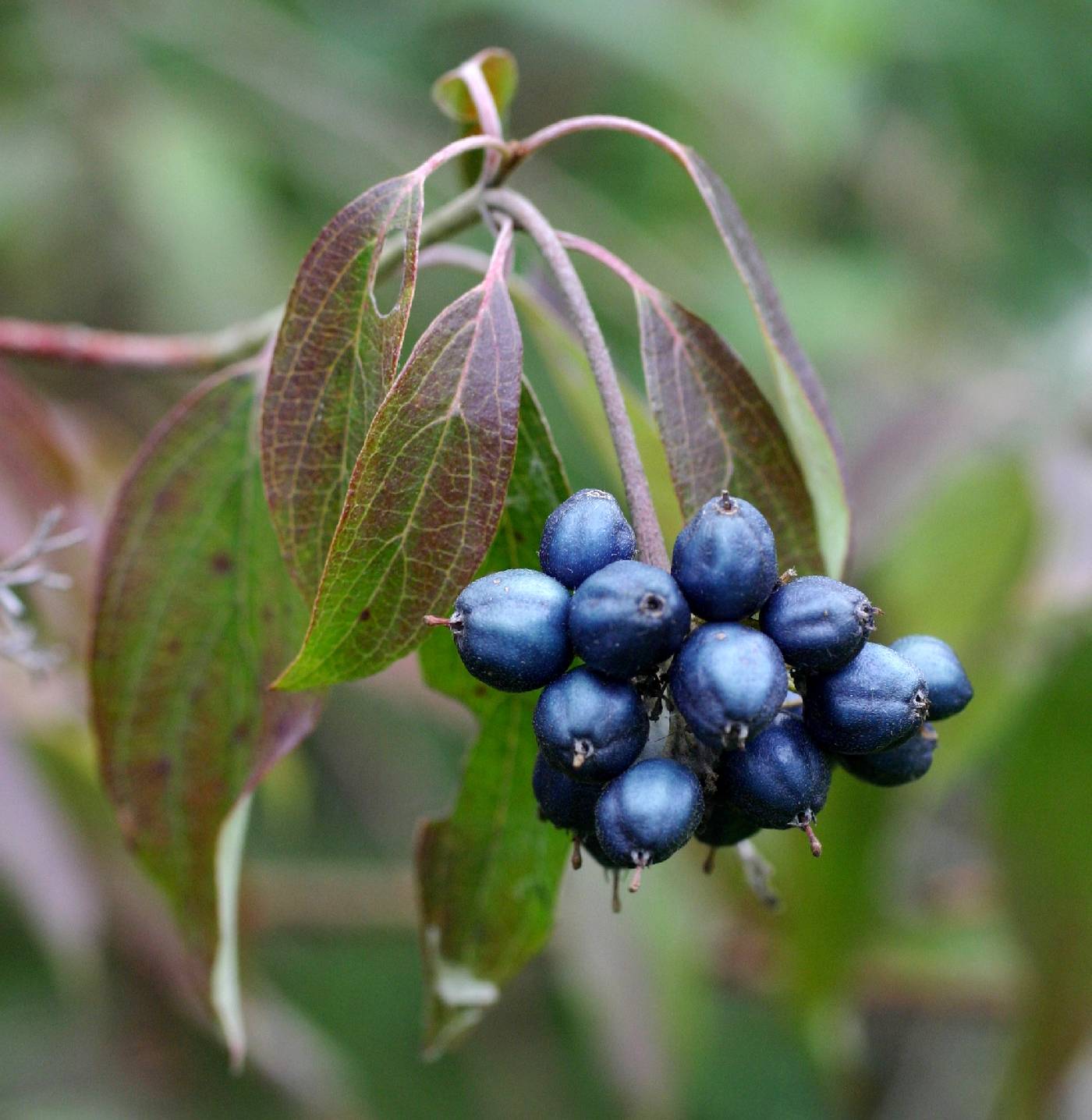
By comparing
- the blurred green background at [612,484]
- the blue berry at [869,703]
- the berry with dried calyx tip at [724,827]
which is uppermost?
the blue berry at [869,703]

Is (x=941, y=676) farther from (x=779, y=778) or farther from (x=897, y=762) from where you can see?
(x=779, y=778)

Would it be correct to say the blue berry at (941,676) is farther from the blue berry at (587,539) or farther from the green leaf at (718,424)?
the blue berry at (587,539)

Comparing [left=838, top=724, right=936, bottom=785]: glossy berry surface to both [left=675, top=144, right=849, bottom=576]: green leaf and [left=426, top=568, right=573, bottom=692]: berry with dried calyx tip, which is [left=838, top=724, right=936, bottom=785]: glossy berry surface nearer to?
[left=675, top=144, right=849, bottom=576]: green leaf

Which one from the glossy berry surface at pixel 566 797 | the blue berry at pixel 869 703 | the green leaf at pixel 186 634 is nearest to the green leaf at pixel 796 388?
the blue berry at pixel 869 703

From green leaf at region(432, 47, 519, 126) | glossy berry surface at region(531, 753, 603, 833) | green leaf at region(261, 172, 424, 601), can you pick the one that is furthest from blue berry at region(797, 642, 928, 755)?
green leaf at region(432, 47, 519, 126)

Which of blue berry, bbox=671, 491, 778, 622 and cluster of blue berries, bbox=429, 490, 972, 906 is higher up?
blue berry, bbox=671, 491, 778, 622

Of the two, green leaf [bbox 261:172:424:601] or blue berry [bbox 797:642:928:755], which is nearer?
blue berry [bbox 797:642:928:755]

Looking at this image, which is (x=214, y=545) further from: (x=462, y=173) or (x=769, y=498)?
(x=769, y=498)
